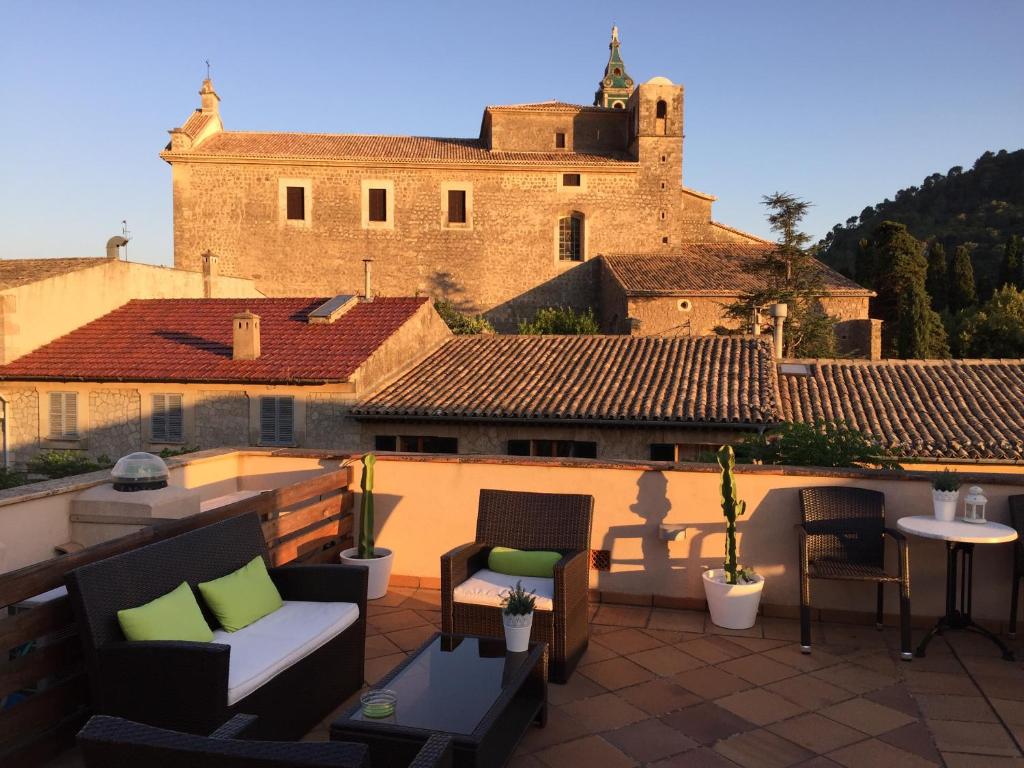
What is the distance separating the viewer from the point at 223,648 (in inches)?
112

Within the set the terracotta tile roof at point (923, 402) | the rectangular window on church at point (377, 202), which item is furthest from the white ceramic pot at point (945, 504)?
the rectangular window on church at point (377, 202)

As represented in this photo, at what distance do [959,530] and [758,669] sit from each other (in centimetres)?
144

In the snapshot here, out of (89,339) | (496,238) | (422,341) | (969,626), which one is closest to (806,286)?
(496,238)

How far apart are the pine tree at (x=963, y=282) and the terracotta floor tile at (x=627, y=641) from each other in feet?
121

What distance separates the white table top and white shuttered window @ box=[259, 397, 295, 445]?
402 inches

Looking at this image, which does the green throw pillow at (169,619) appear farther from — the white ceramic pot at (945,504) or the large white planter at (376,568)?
the white ceramic pot at (945,504)

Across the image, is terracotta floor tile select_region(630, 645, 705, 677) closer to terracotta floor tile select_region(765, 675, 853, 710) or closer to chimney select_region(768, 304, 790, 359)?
terracotta floor tile select_region(765, 675, 853, 710)

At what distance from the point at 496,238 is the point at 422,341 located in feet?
44.8

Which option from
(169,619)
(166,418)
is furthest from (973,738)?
(166,418)

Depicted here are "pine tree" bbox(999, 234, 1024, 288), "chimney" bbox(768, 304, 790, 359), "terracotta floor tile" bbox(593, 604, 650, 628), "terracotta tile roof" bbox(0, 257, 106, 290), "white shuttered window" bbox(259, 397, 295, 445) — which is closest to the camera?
"terracotta floor tile" bbox(593, 604, 650, 628)

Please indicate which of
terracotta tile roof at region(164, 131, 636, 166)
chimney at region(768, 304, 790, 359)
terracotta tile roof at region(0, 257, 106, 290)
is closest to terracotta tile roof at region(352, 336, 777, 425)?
chimney at region(768, 304, 790, 359)

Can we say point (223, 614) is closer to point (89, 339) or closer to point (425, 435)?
point (425, 435)

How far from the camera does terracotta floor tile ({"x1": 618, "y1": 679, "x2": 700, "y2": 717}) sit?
3.84m

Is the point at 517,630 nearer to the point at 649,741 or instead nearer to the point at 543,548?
the point at 649,741
